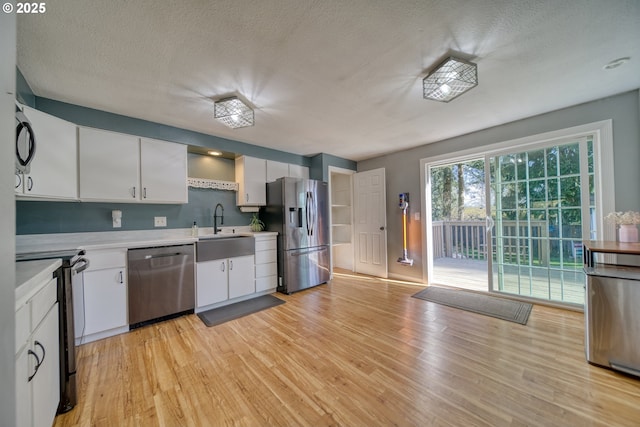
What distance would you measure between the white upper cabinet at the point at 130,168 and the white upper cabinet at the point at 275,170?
1.26m

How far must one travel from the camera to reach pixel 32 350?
1013mm

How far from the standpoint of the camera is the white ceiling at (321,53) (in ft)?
4.37

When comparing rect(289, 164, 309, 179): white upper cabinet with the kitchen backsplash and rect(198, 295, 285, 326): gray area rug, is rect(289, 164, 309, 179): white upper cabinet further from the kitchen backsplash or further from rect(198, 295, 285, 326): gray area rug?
rect(198, 295, 285, 326): gray area rug

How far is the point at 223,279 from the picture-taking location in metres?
3.01

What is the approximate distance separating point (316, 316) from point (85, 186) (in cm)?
285

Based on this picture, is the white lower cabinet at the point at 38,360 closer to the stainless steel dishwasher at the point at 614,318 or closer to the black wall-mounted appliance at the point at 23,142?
the black wall-mounted appliance at the point at 23,142

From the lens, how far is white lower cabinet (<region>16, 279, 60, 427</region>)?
90 cm

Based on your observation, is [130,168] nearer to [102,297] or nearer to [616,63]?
[102,297]

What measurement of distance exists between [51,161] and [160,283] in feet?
4.93

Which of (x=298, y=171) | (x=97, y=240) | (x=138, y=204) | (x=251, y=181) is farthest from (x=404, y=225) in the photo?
(x=97, y=240)

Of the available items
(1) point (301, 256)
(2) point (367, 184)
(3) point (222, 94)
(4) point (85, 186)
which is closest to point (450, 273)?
(2) point (367, 184)

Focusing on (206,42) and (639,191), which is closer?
(206,42)

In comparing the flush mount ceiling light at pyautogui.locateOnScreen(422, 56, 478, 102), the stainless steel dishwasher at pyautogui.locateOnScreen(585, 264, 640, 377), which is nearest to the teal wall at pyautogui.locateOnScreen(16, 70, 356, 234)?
the flush mount ceiling light at pyautogui.locateOnScreen(422, 56, 478, 102)

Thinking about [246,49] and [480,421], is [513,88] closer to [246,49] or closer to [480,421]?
[246,49]
